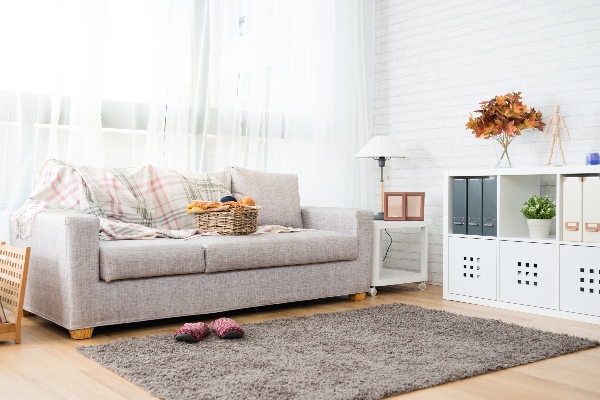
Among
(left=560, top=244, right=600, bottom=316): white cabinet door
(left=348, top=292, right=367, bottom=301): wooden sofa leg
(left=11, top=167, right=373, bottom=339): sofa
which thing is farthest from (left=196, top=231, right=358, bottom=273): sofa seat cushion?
(left=560, top=244, right=600, bottom=316): white cabinet door

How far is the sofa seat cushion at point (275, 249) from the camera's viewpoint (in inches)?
127

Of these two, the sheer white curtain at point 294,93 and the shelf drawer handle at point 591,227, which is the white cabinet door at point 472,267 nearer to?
the shelf drawer handle at point 591,227

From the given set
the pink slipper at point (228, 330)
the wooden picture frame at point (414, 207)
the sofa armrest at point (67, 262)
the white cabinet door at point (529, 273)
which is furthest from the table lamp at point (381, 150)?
the sofa armrest at point (67, 262)

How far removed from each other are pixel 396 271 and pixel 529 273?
4.00 feet

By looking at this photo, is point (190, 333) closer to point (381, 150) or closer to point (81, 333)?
point (81, 333)

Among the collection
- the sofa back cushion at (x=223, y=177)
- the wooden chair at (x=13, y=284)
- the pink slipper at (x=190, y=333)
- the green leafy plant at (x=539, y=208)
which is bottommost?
the pink slipper at (x=190, y=333)

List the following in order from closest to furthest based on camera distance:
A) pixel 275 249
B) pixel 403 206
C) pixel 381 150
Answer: pixel 275 249 → pixel 403 206 → pixel 381 150

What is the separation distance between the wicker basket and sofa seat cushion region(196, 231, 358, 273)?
0.06 metres

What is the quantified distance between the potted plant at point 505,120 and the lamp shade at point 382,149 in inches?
23.4

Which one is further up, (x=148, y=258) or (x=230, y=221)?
(x=230, y=221)

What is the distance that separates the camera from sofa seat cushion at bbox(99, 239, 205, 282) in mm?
2855

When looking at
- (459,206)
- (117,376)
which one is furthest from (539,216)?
(117,376)

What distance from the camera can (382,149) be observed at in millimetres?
4453

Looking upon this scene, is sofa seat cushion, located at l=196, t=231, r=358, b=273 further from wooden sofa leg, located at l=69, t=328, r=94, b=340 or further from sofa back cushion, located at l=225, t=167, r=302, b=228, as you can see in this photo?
wooden sofa leg, located at l=69, t=328, r=94, b=340
